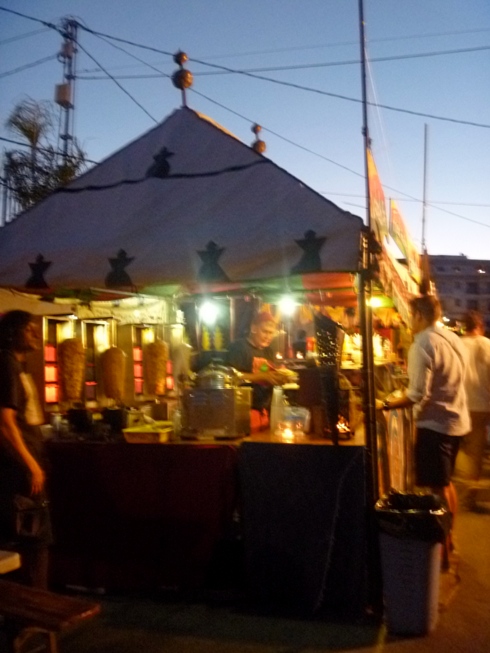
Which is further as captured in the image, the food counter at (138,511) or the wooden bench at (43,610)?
the food counter at (138,511)

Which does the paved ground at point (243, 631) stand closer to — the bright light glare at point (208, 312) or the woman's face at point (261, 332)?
the woman's face at point (261, 332)

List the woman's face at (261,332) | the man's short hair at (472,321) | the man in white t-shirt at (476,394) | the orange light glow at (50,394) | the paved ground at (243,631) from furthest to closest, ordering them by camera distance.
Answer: the man's short hair at (472,321)
the man in white t-shirt at (476,394)
the orange light glow at (50,394)
the woman's face at (261,332)
the paved ground at (243,631)

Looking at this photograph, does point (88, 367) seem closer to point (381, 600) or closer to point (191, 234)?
point (191, 234)

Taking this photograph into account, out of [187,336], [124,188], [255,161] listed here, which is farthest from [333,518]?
[187,336]

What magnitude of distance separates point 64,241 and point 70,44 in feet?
39.1

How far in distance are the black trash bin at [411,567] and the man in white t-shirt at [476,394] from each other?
130 inches

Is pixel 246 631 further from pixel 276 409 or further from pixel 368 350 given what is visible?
pixel 368 350

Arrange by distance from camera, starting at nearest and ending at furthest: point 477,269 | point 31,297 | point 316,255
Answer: point 316,255
point 31,297
point 477,269

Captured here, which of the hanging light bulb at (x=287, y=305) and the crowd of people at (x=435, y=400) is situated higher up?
the hanging light bulb at (x=287, y=305)

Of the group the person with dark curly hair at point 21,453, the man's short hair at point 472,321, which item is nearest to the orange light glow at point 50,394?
the person with dark curly hair at point 21,453

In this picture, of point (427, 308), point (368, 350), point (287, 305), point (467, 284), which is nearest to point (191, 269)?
point (368, 350)

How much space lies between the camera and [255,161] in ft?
15.6

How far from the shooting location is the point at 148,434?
179 inches

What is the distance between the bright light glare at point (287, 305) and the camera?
23.4ft
